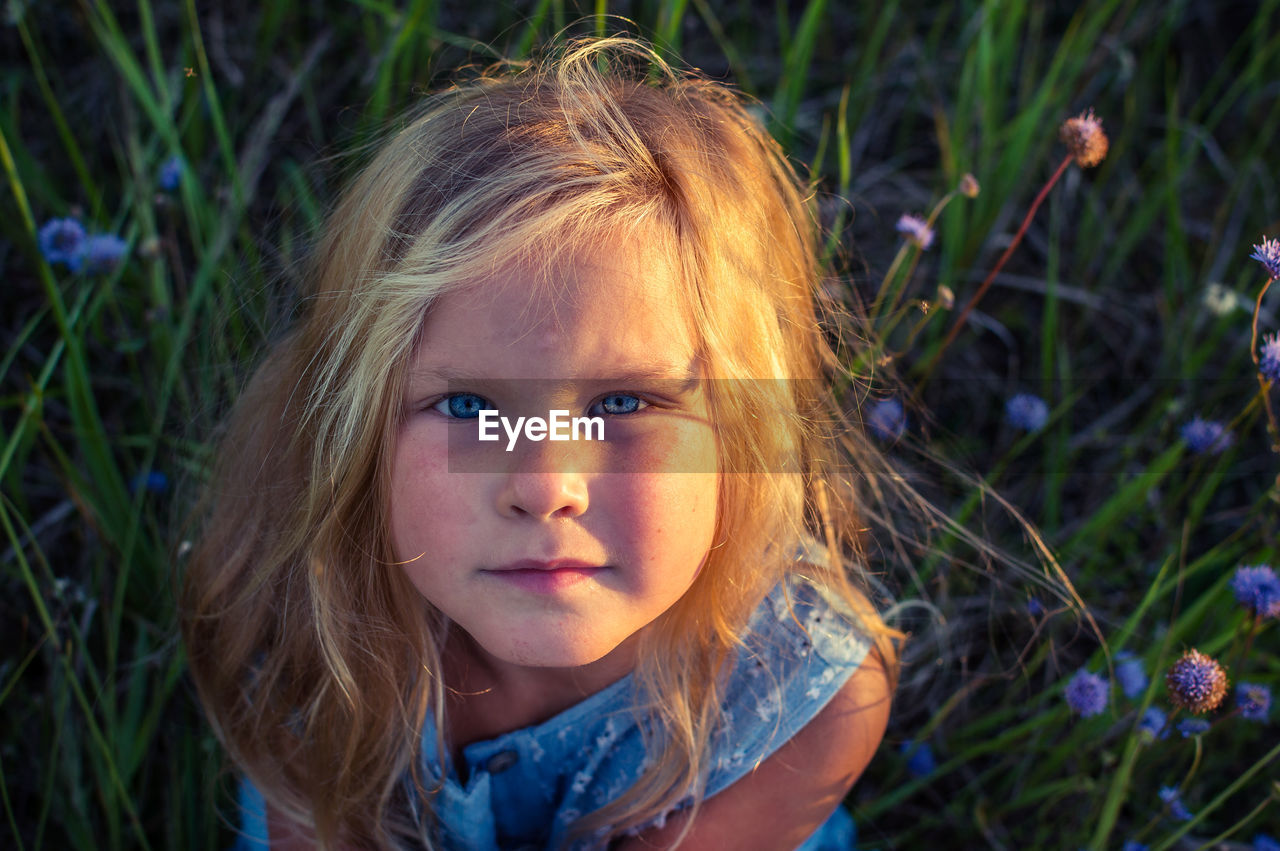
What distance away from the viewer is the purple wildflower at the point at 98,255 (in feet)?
4.54

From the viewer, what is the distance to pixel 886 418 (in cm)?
138

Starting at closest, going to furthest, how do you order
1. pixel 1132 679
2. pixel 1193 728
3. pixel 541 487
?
1. pixel 541 487
2. pixel 1193 728
3. pixel 1132 679

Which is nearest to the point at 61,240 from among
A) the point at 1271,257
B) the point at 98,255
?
the point at 98,255

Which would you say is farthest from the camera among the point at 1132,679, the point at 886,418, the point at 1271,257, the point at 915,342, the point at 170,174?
the point at 915,342

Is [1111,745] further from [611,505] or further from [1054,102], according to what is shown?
[1054,102]

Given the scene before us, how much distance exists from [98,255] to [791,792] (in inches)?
50.1

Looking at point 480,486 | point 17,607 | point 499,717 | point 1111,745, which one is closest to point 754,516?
point 480,486

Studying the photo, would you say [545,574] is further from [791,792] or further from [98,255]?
[98,255]

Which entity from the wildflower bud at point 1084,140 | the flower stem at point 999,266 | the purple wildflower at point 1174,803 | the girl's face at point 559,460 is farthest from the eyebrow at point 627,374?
the purple wildflower at point 1174,803

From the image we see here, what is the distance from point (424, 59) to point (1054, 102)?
1144mm

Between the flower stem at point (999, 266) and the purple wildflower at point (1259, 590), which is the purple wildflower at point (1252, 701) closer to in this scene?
the purple wildflower at point (1259, 590)

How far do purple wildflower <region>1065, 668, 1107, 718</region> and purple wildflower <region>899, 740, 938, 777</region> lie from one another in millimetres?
283

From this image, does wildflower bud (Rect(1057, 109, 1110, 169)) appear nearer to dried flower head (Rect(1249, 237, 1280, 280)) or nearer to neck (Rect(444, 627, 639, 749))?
dried flower head (Rect(1249, 237, 1280, 280))

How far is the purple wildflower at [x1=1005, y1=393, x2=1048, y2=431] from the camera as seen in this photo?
1449 mm
